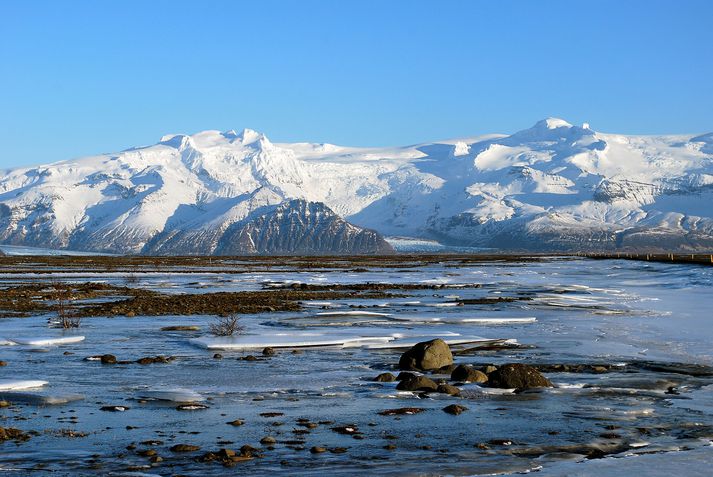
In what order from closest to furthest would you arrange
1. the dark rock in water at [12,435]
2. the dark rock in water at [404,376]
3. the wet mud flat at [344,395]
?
the wet mud flat at [344,395], the dark rock in water at [12,435], the dark rock in water at [404,376]

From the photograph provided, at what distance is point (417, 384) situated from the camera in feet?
71.2

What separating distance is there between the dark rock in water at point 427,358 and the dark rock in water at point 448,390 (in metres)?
2.96

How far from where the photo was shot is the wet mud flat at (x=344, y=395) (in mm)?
15453

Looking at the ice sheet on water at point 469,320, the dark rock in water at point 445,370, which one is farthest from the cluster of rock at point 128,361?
the ice sheet on water at point 469,320

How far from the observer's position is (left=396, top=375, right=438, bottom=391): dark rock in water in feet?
70.7

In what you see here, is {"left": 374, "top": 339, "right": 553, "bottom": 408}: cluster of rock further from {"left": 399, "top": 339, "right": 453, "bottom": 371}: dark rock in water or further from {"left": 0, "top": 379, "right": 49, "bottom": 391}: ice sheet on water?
{"left": 0, "top": 379, "right": 49, "bottom": 391}: ice sheet on water

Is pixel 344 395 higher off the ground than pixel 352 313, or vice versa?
pixel 352 313

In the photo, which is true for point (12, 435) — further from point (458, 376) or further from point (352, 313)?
point (352, 313)

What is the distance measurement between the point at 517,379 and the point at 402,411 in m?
3.87

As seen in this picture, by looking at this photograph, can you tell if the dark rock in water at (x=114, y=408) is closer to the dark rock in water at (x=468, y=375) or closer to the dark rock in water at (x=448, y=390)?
the dark rock in water at (x=448, y=390)

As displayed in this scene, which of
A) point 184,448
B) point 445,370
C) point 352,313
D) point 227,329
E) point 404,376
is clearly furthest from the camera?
point 352,313

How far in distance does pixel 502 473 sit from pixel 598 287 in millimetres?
57617

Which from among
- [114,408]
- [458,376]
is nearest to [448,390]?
[458,376]

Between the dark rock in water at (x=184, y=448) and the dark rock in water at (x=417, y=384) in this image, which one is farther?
the dark rock in water at (x=417, y=384)
